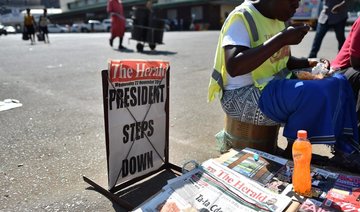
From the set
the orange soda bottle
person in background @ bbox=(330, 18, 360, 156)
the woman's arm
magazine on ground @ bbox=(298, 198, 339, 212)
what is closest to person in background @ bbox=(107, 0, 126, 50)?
person in background @ bbox=(330, 18, 360, 156)

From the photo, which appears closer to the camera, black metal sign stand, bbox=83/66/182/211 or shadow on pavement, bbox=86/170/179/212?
black metal sign stand, bbox=83/66/182/211

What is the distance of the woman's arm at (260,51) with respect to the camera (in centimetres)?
237

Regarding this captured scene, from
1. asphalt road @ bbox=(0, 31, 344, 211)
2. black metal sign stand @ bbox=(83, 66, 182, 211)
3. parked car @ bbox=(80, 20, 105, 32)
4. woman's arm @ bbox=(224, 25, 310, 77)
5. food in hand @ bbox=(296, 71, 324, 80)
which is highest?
woman's arm @ bbox=(224, 25, 310, 77)

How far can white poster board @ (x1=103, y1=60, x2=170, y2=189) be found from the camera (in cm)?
232

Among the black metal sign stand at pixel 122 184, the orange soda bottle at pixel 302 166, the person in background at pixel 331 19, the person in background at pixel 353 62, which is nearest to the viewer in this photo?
the orange soda bottle at pixel 302 166

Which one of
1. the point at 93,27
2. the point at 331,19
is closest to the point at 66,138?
the point at 331,19

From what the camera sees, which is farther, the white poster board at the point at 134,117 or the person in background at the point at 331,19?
the person in background at the point at 331,19

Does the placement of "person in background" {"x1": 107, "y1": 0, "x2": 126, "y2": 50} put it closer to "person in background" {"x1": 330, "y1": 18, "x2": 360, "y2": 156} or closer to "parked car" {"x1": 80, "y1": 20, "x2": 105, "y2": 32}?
"person in background" {"x1": 330, "y1": 18, "x2": 360, "y2": 156}

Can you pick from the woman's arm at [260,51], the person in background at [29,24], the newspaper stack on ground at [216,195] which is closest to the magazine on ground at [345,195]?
the newspaper stack on ground at [216,195]

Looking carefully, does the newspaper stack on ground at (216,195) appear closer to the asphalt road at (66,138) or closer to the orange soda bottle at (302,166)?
the orange soda bottle at (302,166)

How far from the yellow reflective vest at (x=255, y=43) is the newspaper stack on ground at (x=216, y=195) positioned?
81cm

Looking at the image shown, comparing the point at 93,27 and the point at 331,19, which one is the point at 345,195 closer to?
the point at 331,19

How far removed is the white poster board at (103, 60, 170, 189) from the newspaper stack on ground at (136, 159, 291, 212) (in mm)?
512

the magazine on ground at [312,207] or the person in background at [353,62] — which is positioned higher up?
the person in background at [353,62]
